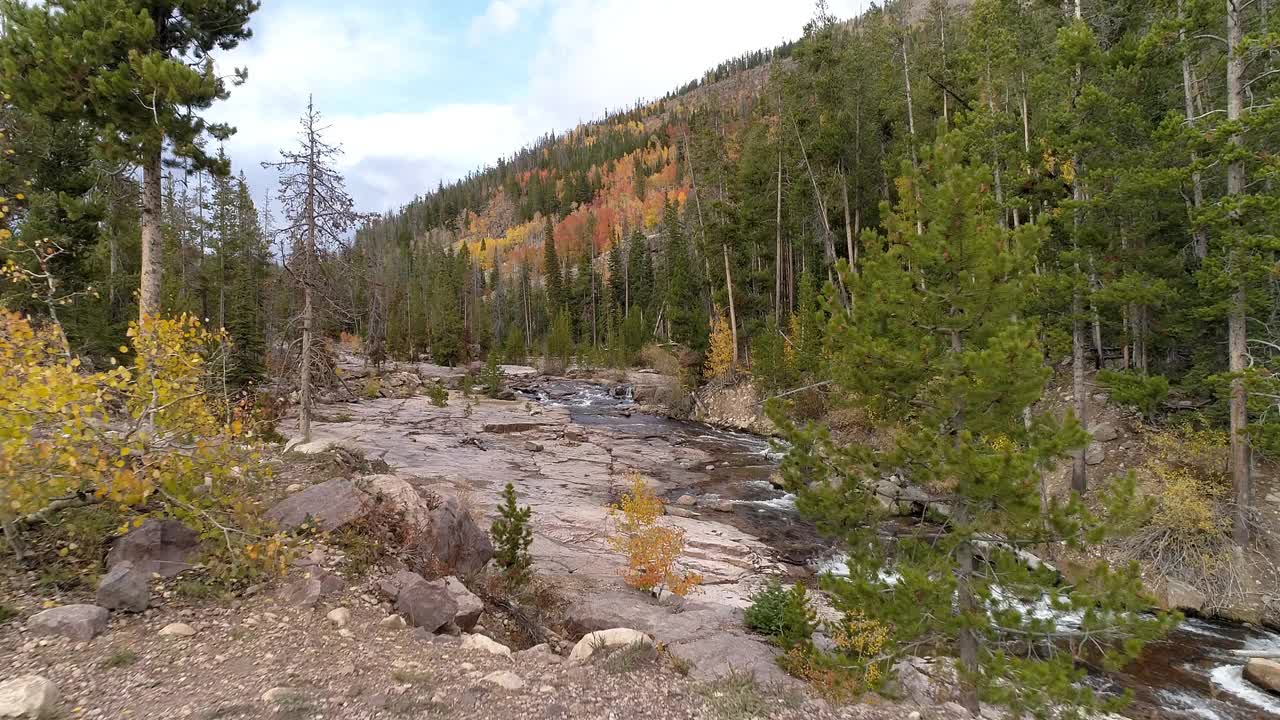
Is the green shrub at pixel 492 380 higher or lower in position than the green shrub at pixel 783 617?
higher

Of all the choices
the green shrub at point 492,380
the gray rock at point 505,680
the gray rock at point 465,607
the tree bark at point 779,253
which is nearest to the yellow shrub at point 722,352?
the tree bark at point 779,253

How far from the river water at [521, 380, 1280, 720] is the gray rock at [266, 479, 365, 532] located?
321 inches

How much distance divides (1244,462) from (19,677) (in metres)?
18.8

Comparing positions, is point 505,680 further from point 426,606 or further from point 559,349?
point 559,349

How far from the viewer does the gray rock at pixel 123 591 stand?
5.61m

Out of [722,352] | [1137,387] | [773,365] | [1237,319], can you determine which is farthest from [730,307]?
[1237,319]

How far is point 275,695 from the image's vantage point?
4.91 meters

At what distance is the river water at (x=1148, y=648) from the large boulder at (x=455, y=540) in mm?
6358

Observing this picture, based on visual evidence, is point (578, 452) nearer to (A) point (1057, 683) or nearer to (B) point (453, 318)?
(A) point (1057, 683)

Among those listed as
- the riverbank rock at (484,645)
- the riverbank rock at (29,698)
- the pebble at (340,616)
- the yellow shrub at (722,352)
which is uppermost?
the yellow shrub at (722,352)

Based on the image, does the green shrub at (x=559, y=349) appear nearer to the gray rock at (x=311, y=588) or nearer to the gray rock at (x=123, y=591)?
the gray rock at (x=311, y=588)

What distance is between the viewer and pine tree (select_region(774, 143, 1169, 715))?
5.80 metres

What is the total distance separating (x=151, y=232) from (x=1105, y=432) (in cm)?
2421

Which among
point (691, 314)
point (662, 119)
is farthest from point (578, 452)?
point (662, 119)
